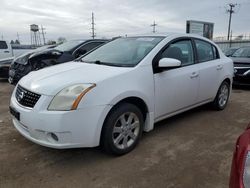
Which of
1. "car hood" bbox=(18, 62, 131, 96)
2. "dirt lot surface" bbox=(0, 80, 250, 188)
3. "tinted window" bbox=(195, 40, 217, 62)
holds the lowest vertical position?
"dirt lot surface" bbox=(0, 80, 250, 188)

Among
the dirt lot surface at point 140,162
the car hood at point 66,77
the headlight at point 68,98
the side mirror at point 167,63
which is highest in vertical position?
the side mirror at point 167,63

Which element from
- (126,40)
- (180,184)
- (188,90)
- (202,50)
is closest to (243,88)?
(202,50)

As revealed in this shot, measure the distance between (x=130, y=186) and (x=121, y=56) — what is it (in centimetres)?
188

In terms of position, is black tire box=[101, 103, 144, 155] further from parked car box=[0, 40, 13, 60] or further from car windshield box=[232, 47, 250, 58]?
parked car box=[0, 40, 13, 60]

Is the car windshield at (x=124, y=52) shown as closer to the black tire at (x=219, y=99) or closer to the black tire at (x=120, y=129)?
the black tire at (x=120, y=129)

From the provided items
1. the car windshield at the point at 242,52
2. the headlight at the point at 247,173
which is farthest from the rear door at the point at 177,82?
the car windshield at the point at 242,52

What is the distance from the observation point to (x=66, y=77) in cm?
295

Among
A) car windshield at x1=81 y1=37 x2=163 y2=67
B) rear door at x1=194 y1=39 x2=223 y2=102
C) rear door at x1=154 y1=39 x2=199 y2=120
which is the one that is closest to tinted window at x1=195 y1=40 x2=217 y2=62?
rear door at x1=194 y1=39 x2=223 y2=102

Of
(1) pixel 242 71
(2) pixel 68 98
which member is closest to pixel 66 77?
(2) pixel 68 98

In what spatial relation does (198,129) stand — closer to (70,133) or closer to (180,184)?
(180,184)

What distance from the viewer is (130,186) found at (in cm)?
252

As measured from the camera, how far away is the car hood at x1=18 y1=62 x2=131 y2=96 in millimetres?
2768

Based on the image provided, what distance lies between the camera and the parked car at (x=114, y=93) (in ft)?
8.75

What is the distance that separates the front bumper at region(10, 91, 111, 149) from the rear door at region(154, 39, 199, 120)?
1.00 meters
